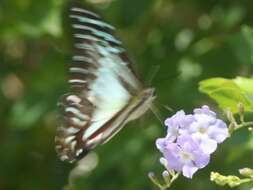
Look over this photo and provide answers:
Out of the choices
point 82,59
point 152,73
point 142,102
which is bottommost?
point 152,73

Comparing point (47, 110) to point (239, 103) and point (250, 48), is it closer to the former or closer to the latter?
point (250, 48)

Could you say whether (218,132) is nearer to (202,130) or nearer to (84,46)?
(202,130)

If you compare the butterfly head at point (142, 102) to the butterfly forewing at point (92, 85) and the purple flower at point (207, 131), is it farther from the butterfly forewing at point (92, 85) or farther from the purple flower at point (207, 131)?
the purple flower at point (207, 131)

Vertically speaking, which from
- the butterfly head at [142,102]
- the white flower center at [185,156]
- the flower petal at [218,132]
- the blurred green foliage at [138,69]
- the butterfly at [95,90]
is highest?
the white flower center at [185,156]

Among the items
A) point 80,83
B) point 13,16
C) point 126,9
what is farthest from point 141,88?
point 13,16

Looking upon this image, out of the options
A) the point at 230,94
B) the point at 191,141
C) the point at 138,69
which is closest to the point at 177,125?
the point at 191,141

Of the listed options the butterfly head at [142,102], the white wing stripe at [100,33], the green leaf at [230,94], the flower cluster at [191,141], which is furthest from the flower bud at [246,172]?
the white wing stripe at [100,33]

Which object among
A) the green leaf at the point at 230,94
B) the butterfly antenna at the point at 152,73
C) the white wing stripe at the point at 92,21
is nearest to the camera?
the green leaf at the point at 230,94
